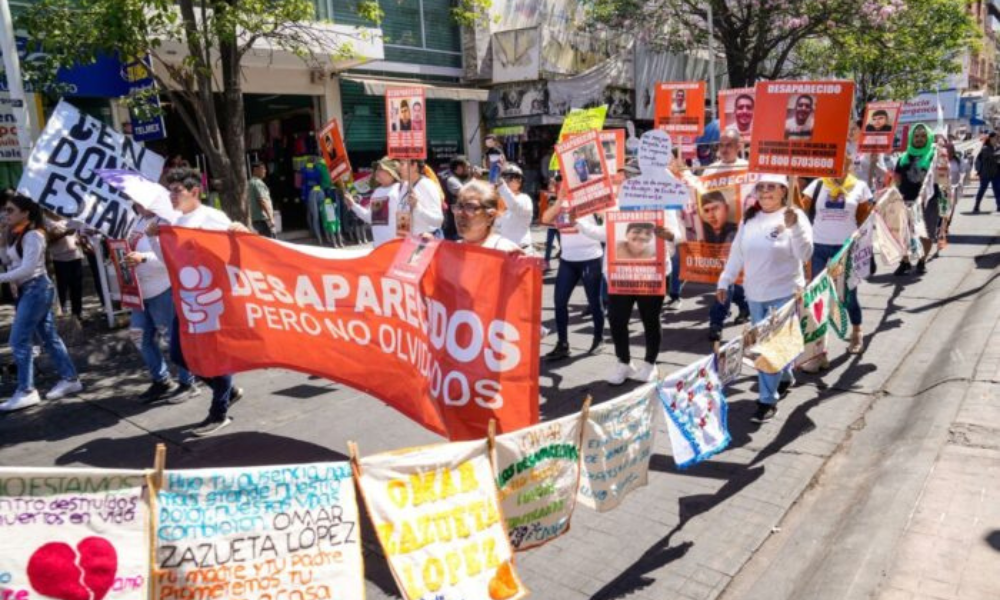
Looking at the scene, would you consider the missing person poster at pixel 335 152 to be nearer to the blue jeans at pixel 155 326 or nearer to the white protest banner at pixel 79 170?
the white protest banner at pixel 79 170

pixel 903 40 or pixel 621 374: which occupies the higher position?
pixel 903 40

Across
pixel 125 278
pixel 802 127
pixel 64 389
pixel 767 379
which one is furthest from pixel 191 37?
pixel 767 379

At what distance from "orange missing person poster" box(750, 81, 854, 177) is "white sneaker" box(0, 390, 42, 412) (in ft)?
21.5

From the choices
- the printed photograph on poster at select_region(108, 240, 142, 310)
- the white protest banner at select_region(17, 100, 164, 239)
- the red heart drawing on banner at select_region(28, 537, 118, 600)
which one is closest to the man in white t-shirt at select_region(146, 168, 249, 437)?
the printed photograph on poster at select_region(108, 240, 142, 310)

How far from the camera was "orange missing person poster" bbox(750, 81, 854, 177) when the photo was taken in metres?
5.29

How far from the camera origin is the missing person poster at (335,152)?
799 cm

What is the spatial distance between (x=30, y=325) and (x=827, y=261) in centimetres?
761

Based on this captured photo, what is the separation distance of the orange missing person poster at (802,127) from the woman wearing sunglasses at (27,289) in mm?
6113

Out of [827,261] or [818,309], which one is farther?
[827,261]

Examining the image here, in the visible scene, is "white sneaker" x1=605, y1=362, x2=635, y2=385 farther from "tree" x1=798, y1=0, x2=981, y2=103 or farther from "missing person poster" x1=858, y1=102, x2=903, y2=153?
"tree" x1=798, y1=0, x2=981, y2=103

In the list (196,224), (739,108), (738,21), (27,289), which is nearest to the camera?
(196,224)

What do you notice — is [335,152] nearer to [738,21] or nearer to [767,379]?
[767,379]

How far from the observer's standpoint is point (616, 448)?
3.53m

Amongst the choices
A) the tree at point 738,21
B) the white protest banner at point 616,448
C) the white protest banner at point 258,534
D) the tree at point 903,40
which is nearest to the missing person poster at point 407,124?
the white protest banner at point 616,448
